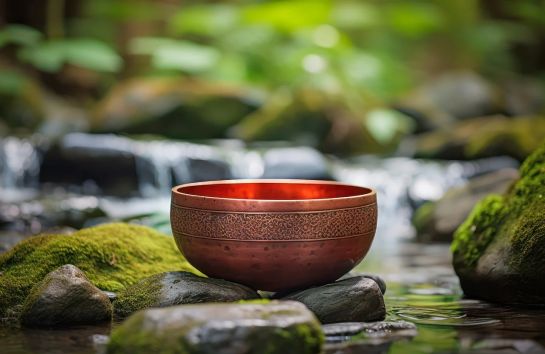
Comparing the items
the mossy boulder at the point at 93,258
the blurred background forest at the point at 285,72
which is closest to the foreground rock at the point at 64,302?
the mossy boulder at the point at 93,258

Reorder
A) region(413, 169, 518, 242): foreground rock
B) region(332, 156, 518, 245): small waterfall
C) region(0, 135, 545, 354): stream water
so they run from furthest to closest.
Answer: region(332, 156, 518, 245): small waterfall < region(413, 169, 518, 242): foreground rock < region(0, 135, 545, 354): stream water

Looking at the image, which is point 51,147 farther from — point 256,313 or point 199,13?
point 256,313

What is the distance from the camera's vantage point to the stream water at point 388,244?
3541mm

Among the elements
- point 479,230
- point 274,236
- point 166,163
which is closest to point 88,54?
point 166,163

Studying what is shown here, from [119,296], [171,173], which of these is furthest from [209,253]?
[171,173]

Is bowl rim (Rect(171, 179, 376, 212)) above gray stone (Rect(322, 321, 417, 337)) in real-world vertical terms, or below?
above

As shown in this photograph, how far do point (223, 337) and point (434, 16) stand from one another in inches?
570

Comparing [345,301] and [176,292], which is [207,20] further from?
[345,301]

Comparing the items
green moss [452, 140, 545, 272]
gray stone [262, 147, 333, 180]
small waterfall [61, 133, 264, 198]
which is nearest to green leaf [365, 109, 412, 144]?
gray stone [262, 147, 333, 180]

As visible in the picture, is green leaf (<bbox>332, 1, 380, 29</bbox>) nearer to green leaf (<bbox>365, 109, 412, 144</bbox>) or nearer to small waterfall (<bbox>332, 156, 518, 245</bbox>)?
green leaf (<bbox>365, 109, 412, 144</bbox>)

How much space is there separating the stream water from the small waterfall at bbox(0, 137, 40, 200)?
12mm

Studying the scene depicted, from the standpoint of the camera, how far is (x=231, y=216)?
12.7 ft

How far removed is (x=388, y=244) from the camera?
7.46 meters

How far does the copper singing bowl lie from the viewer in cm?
383
